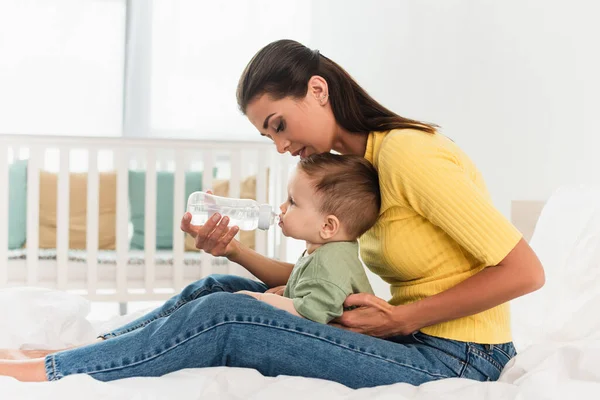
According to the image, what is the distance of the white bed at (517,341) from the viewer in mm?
1027

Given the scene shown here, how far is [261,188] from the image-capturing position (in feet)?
9.46

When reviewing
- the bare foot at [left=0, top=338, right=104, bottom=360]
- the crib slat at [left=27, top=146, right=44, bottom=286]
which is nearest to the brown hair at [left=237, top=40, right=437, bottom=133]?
the bare foot at [left=0, top=338, right=104, bottom=360]

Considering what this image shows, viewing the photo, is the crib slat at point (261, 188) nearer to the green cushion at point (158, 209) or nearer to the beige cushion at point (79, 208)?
the green cushion at point (158, 209)

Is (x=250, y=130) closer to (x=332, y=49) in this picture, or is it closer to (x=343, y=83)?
(x=332, y=49)

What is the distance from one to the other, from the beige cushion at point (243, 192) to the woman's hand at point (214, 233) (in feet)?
4.67

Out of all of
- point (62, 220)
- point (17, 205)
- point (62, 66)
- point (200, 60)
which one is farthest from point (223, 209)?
point (62, 66)

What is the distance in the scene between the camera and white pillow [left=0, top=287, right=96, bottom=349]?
1416mm

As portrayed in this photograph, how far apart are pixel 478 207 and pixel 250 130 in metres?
3.56

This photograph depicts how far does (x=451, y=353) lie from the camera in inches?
47.4

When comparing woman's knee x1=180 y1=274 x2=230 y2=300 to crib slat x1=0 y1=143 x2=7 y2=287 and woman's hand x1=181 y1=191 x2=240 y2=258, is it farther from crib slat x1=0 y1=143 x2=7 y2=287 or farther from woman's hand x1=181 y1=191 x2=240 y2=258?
crib slat x1=0 y1=143 x2=7 y2=287

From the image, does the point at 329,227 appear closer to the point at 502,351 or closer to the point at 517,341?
the point at 502,351

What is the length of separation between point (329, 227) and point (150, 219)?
158 centimetres

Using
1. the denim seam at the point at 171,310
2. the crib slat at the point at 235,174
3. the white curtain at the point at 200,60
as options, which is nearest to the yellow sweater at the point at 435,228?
the denim seam at the point at 171,310

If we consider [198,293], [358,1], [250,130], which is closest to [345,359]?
[198,293]
